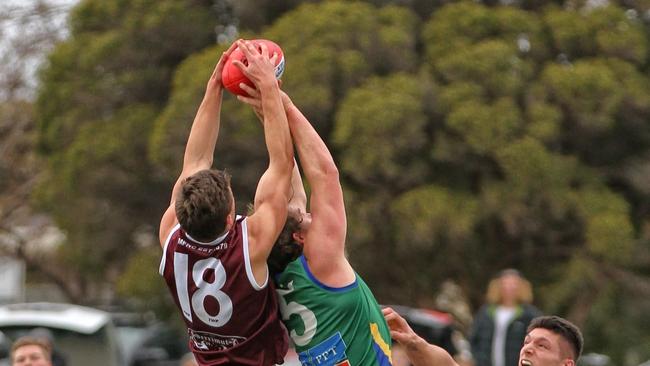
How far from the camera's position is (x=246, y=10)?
22.5 meters

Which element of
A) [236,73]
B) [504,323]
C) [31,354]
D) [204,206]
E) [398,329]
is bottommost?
[504,323]

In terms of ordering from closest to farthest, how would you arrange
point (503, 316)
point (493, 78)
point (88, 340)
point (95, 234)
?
point (503, 316) < point (88, 340) < point (493, 78) < point (95, 234)

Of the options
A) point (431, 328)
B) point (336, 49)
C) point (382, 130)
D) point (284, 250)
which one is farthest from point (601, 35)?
point (284, 250)

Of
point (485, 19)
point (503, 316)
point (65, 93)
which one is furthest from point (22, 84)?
point (503, 316)

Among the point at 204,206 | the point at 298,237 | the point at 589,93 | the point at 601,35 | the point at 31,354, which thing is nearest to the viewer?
the point at 204,206

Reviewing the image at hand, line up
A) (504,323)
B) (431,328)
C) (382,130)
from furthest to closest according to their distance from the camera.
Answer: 1. (382,130)
2. (431,328)
3. (504,323)

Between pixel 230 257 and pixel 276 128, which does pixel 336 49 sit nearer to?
pixel 276 128

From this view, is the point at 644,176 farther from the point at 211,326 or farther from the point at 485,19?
the point at 211,326

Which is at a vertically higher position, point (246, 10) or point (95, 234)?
point (246, 10)

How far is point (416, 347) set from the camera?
252 inches

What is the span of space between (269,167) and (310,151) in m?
0.20

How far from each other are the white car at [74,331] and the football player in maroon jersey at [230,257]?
10232 millimetres

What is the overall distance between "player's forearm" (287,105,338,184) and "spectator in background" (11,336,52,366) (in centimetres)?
309

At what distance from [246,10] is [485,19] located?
416 cm
